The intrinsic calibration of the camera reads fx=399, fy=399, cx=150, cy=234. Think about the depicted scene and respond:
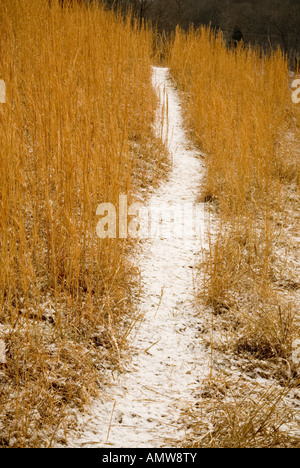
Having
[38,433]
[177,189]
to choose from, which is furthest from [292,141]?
[38,433]

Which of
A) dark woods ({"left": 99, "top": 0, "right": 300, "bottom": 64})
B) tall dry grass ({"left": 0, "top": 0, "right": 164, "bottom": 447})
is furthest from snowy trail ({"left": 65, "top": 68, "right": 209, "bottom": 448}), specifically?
dark woods ({"left": 99, "top": 0, "right": 300, "bottom": 64})

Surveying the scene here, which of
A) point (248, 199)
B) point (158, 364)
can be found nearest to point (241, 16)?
point (248, 199)

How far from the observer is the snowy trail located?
3.67 ft

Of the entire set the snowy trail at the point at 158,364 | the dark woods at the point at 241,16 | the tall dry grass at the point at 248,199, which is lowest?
the snowy trail at the point at 158,364

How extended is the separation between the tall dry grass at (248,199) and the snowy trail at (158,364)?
11cm

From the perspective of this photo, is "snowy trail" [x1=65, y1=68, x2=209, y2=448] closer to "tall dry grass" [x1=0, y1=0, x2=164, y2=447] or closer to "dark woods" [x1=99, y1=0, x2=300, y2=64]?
"tall dry grass" [x1=0, y1=0, x2=164, y2=447]

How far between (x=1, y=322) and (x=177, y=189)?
1.80 meters

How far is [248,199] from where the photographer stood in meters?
2.76

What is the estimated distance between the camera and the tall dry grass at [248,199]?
1517mm

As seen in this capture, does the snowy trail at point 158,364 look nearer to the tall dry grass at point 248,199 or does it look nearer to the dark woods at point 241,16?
the tall dry grass at point 248,199

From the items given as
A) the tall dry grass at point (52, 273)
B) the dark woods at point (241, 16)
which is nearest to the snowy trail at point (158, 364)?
the tall dry grass at point (52, 273)

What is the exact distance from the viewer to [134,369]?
1.37 metres

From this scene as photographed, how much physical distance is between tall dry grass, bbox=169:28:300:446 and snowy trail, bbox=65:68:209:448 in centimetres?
11
